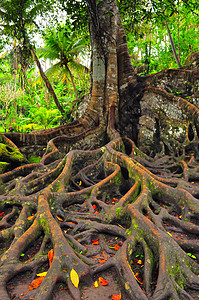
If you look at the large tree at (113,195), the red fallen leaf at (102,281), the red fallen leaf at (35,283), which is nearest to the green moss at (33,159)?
the large tree at (113,195)

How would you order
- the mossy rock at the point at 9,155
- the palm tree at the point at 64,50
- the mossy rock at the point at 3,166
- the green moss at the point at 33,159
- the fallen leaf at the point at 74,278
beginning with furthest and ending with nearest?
the palm tree at the point at 64,50, the green moss at the point at 33,159, the mossy rock at the point at 9,155, the mossy rock at the point at 3,166, the fallen leaf at the point at 74,278

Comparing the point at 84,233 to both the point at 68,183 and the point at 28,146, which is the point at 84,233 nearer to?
the point at 68,183

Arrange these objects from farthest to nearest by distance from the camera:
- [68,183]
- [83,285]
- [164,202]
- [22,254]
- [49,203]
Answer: [68,183], [164,202], [49,203], [22,254], [83,285]

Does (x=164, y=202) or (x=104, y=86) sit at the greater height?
(x=104, y=86)

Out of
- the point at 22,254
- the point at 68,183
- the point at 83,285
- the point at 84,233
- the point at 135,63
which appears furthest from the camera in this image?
the point at 135,63

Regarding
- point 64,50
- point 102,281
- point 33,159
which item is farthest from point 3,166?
point 64,50

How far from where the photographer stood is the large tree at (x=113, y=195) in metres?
2.22

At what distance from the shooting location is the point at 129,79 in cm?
676

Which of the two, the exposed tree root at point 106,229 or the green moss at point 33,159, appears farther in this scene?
the green moss at point 33,159

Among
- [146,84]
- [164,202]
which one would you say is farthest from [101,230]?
[146,84]

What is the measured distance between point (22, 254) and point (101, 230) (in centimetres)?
106

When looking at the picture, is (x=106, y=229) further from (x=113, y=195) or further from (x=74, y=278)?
(x=113, y=195)

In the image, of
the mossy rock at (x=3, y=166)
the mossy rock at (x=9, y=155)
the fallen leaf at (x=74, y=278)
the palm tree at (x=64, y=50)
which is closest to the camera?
the fallen leaf at (x=74, y=278)

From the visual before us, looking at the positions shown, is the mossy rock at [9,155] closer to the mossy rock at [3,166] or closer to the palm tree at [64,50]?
the mossy rock at [3,166]
